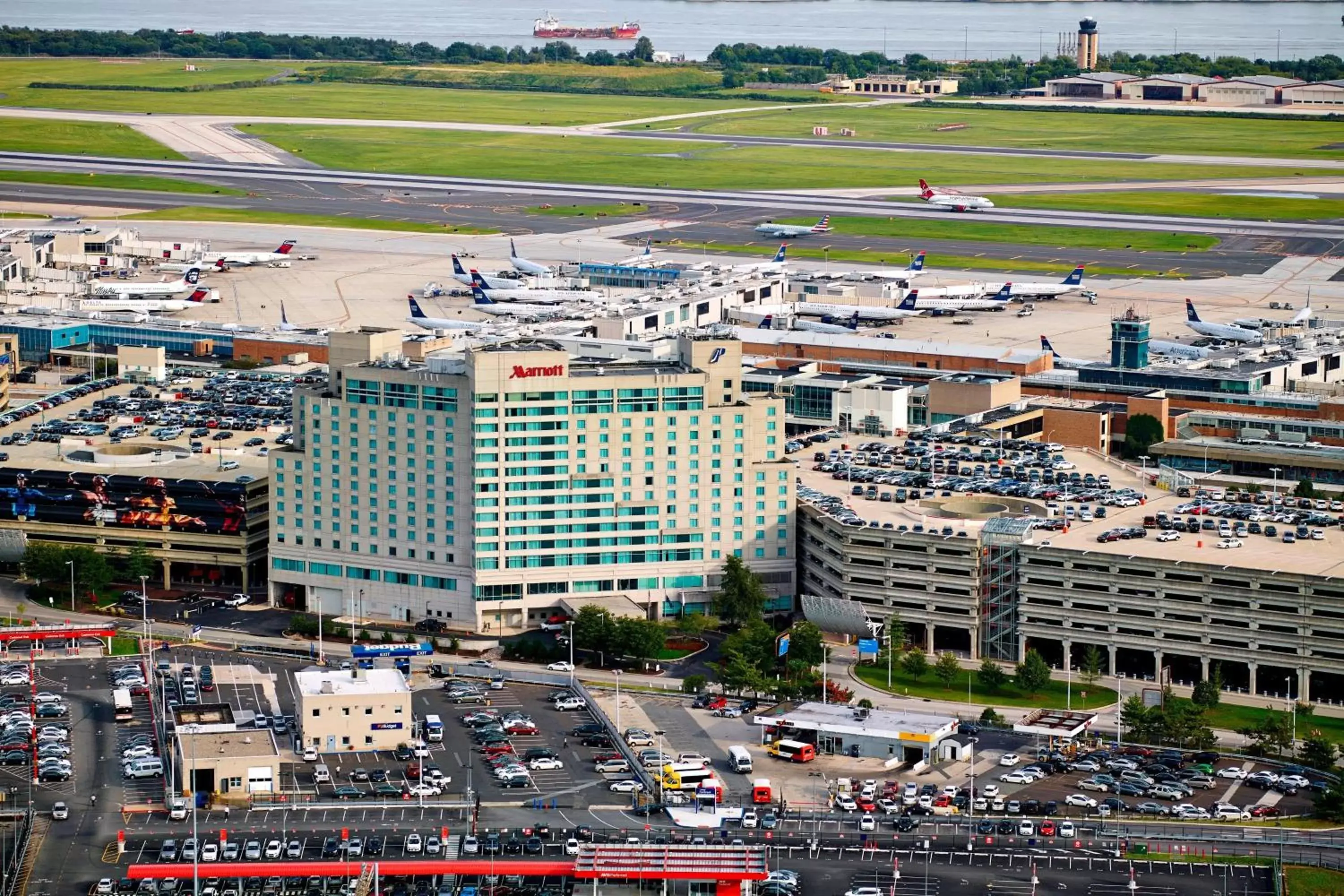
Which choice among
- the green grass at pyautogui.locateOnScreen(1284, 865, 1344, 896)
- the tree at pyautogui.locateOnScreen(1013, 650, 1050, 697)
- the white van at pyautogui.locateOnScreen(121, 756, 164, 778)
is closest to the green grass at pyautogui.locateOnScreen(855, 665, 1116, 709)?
the tree at pyautogui.locateOnScreen(1013, 650, 1050, 697)

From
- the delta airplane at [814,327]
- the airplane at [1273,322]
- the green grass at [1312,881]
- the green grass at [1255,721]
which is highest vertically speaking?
the airplane at [1273,322]

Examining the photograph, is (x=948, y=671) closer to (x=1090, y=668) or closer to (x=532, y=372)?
(x=1090, y=668)

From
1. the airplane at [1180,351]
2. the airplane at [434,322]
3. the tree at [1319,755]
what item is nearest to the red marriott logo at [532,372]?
the tree at [1319,755]

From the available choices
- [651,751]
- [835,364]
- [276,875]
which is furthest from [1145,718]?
[835,364]

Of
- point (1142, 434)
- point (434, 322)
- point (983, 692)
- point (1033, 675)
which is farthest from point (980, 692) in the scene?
point (434, 322)

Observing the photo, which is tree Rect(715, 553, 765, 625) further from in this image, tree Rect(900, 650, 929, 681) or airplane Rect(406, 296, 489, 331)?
airplane Rect(406, 296, 489, 331)

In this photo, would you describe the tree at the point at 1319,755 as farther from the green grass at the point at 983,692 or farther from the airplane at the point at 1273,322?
the airplane at the point at 1273,322

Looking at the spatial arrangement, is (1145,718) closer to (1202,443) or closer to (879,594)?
(879,594)
